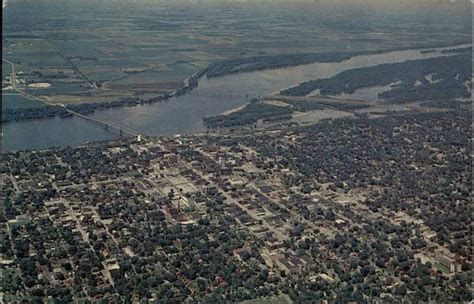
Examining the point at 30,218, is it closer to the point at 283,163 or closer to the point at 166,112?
the point at 283,163

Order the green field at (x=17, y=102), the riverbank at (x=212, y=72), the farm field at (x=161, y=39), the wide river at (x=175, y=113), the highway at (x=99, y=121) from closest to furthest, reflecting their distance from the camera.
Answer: the wide river at (x=175, y=113) → the highway at (x=99, y=121) → the riverbank at (x=212, y=72) → the green field at (x=17, y=102) → the farm field at (x=161, y=39)

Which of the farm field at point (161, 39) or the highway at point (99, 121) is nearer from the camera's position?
the highway at point (99, 121)

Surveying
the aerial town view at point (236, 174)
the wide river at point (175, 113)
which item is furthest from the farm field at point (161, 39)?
the wide river at point (175, 113)

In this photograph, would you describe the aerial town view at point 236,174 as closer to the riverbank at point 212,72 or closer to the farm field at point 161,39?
the riverbank at point 212,72

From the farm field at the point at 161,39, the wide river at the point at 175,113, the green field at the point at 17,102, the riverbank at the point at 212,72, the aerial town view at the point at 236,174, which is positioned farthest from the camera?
the farm field at the point at 161,39

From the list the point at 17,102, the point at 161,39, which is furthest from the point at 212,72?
the point at 161,39

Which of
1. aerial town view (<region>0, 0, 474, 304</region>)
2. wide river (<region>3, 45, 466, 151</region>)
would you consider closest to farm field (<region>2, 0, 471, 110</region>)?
aerial town view (<region>0, 0, 474, 304</region>)

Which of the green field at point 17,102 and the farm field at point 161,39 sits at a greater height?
the farm field at point 161,39

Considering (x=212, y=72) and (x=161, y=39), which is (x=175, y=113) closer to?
(x=212, y=72)
